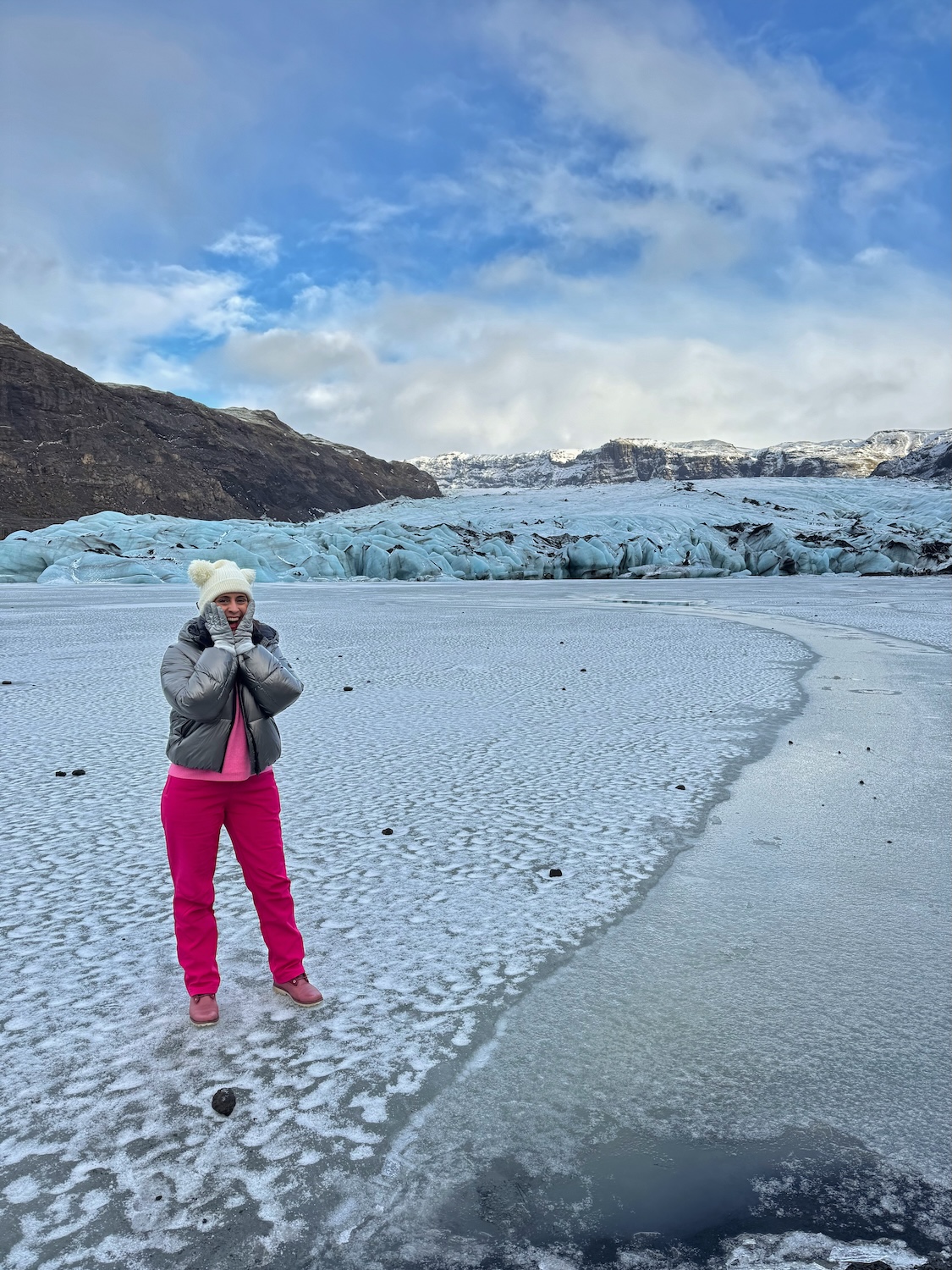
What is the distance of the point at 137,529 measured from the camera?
34844 millimetres

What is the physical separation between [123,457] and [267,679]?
Answer: 8314 centimetres

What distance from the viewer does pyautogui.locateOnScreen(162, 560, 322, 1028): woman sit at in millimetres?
2139

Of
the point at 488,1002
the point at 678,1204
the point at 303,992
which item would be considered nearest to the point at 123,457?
the point at 303,992

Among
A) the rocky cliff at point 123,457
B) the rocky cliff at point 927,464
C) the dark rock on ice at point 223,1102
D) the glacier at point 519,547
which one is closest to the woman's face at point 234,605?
the dark rock on ice at point 223,1102

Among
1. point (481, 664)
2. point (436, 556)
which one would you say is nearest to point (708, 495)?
point (436, 556)

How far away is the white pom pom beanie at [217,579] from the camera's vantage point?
2.16 metres

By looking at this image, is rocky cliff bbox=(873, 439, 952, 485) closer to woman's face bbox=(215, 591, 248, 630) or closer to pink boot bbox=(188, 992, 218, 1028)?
woman's face bbox=(215, 591, 248, 630)

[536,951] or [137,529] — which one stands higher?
[137,529]

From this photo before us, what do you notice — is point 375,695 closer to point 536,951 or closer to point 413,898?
point 413,898

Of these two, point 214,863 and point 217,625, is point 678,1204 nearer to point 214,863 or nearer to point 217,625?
point 214,863

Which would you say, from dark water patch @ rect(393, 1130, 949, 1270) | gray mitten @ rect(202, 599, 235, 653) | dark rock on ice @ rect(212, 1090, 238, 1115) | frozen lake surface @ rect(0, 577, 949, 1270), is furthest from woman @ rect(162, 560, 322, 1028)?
dark water patch @ rect(393, 1130, 949, 1270)

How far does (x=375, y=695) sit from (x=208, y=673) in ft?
15.1

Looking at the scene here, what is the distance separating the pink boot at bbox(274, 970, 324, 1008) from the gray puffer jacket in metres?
0.58

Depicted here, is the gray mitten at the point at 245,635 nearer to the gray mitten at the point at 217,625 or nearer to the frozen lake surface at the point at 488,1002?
the gray mitten at the point at 217,625
